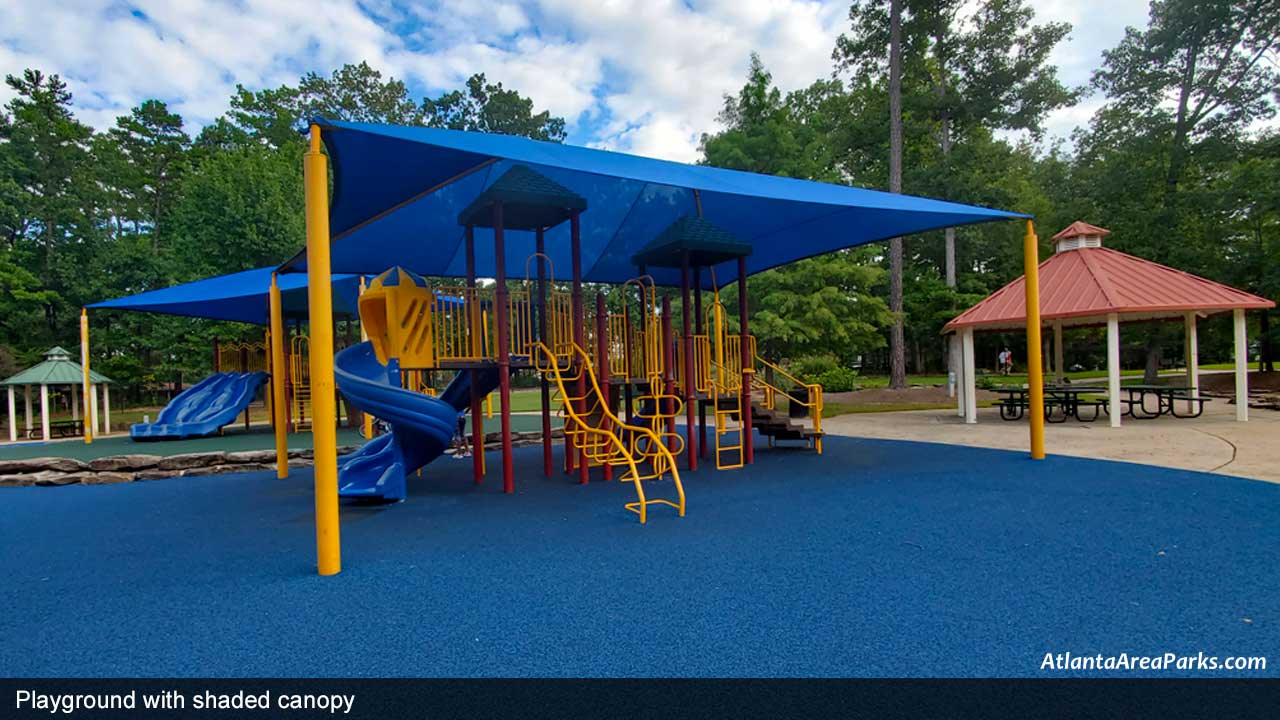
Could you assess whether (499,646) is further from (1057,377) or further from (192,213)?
(192,213)

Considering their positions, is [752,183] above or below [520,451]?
above

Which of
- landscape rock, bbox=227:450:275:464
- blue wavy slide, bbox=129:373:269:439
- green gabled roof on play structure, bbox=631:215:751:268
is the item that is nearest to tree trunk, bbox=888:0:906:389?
green gabled roof on play structure, bbox=631:215:751:268

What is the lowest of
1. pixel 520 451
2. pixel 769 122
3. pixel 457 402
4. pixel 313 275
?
pixel 520 451

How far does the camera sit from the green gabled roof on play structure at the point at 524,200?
7.39m

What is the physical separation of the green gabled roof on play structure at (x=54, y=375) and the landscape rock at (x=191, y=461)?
7656 millimetres

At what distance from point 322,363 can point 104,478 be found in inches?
319

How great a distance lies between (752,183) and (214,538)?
6.32m

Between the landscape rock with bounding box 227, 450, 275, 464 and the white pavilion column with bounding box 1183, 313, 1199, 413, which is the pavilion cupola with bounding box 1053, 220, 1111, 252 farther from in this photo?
the landscape rock with bounding box 227, 450, 275, 464

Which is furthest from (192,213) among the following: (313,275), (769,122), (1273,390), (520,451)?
(1273,390)

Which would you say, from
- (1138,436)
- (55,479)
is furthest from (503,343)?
(1138,436)

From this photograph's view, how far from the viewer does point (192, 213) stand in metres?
22.1

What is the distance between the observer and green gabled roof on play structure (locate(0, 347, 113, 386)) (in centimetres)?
1501

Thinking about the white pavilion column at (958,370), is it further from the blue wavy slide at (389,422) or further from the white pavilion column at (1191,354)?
the blue wavy slide at (389,422)
